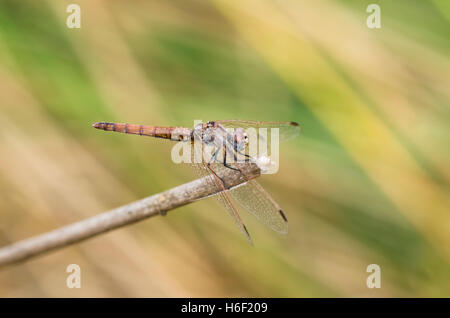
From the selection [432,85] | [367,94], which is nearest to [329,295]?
[367,94]

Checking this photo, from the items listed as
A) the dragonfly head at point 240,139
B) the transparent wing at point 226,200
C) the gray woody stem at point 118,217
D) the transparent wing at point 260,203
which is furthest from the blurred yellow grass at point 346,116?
the gray woody stem at point 118,217

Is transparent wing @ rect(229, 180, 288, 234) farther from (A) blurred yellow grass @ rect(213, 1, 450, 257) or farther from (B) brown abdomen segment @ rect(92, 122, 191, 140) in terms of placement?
(A) blurred yellow grass @ rect(213, 1, 450, 257)

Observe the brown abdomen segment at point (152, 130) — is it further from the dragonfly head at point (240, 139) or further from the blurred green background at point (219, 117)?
the dragonfly head at point (240, 139)

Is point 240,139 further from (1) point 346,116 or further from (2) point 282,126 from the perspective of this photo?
(1) point 346,116

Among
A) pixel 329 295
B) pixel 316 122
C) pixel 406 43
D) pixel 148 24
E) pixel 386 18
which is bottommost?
pixel 329 295

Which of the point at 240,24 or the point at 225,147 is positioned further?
the point at 240,24

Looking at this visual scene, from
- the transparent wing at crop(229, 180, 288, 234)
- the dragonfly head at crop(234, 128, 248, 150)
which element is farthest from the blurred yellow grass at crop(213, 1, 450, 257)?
the transparent wing at crop(229, 180, 288, 234)

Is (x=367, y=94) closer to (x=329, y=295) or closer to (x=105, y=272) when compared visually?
(x=329, y=295)

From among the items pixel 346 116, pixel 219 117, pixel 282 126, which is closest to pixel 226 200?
pixel 282 126
